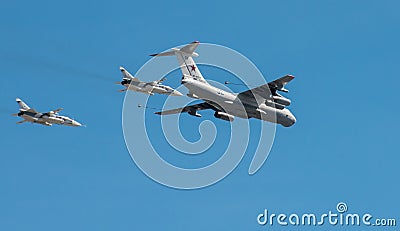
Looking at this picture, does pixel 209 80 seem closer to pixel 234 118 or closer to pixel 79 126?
pixel 234 118

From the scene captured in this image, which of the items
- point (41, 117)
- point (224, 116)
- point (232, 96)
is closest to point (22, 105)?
point (41, 117)

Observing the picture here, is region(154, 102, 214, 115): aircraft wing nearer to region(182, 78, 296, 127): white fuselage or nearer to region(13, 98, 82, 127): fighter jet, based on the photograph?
region(182, 78, 296, 127): white fuselage

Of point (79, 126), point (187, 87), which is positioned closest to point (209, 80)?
point (187, 87)

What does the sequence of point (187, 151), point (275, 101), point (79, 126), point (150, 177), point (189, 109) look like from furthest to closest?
point (79, 126)
point (189, 109)
point (275, 101)
point (187, 151)
point (150, 177)

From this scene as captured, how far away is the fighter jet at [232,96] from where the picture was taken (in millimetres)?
52719

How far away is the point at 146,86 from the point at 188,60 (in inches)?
505

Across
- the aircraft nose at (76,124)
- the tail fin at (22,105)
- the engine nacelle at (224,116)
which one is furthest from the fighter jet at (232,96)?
the tail fin at (22,105)

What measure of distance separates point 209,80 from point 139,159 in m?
10.5

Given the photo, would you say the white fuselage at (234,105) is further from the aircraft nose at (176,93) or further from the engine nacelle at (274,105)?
the aircraft nose at (176,93)

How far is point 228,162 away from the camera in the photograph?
156ft

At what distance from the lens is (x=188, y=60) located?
179 feet

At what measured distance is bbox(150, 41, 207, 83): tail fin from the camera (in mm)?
53656

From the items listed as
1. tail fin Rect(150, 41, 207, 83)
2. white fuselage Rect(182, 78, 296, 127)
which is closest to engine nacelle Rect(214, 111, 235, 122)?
white fuselage Rect(182, 78, 296, 127)

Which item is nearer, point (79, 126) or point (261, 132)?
point (261, 132)
